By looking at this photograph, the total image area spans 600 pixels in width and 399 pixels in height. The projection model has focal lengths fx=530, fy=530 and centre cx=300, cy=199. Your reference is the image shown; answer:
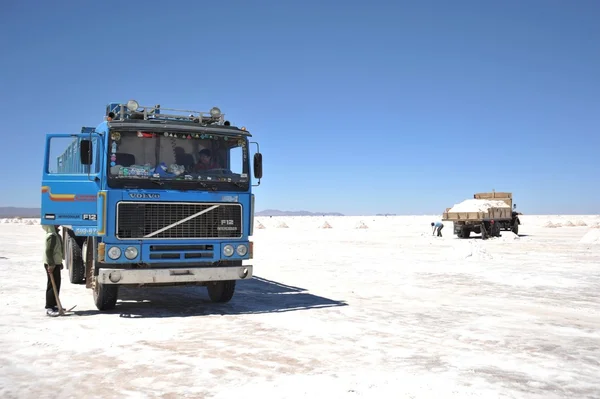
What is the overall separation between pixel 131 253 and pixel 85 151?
6.30ft

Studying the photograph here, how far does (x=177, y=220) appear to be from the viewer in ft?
29.9

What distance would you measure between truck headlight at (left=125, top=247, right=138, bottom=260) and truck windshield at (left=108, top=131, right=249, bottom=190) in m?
1.06

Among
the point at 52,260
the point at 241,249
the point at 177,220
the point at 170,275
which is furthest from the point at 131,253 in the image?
the point at 241,249

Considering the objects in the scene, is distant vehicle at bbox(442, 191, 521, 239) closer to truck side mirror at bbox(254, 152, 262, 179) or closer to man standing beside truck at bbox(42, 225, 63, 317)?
truck side mirror at bbox(254, 152, 262, 179)

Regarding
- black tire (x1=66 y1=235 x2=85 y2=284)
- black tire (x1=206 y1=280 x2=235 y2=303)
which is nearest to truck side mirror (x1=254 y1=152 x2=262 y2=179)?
black tire (x1=206 y1=280 x2=235 y2=303)

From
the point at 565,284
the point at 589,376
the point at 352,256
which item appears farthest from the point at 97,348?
the point at 352,256

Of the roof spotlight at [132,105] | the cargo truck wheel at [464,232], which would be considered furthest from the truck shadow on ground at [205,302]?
the cargo truck wheel at [464,232]

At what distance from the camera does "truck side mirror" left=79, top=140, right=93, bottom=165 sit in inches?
353

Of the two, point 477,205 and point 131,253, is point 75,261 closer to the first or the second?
point 131,253

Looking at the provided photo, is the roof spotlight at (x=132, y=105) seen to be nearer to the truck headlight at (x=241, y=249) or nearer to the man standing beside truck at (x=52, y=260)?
the man standing beside truck at (x=52, y=260)

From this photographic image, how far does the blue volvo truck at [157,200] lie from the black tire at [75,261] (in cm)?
151

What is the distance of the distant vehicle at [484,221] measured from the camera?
33750 millimetres

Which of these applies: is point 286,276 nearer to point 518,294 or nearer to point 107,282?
point 518,294

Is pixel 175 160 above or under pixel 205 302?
above
